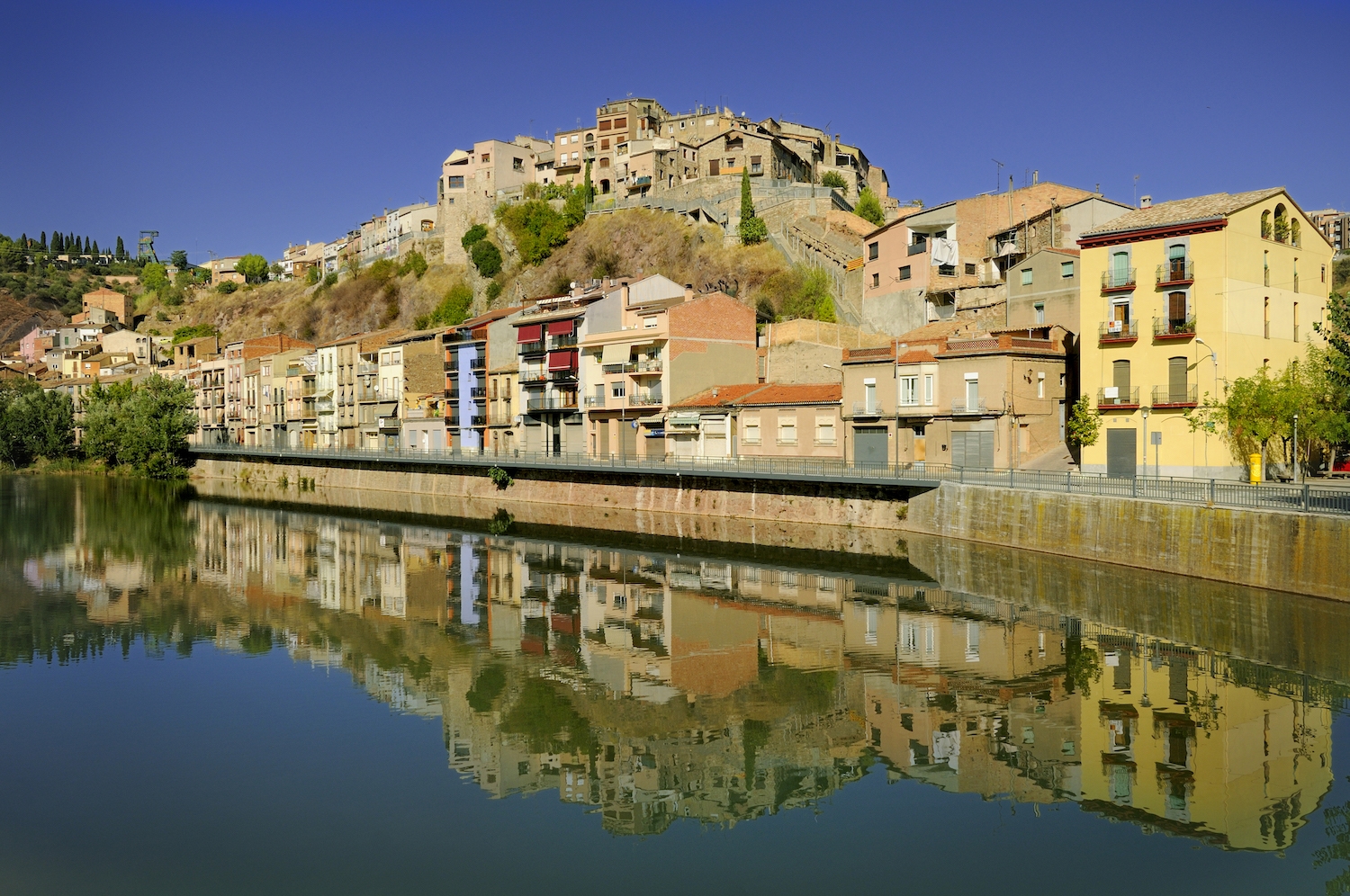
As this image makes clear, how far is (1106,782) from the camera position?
16.5 meters

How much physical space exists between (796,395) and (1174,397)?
16703mm

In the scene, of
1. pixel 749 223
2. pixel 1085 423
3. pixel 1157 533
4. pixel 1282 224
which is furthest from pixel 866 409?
pixel 749 223

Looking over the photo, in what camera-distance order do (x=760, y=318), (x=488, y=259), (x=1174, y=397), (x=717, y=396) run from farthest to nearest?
(x=488, y=259)
(x=760, y=318)
(x=717, y=396)
(x=1174, y=397)

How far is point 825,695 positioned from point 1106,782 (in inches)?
246

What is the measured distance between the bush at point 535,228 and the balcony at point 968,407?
192 ft

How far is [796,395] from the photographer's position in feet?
161

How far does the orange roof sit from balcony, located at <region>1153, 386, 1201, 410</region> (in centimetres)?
1324

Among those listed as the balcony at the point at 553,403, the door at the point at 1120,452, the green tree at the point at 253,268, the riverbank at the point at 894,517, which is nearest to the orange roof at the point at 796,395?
the riverbank at the point at 894,517

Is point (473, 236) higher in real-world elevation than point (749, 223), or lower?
higher

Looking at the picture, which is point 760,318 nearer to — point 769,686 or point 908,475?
point 908,475

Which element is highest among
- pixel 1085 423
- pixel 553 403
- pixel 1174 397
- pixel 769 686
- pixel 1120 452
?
pixel 553 403

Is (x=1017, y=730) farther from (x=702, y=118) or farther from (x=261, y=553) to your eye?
(x=702, y=118)

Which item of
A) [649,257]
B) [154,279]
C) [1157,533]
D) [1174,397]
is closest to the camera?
[1157,533]

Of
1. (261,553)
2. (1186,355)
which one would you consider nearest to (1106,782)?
(1186,355)
